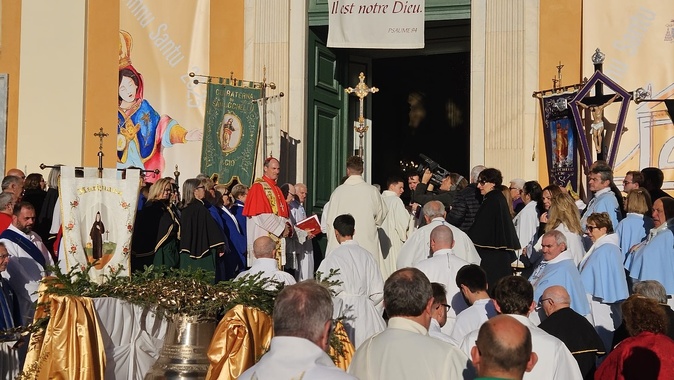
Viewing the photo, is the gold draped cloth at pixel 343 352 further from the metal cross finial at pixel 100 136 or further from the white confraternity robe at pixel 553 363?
the metal cross finial at pixel 100 136

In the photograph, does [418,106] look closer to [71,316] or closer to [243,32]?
[243,32]

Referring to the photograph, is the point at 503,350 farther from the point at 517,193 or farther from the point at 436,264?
the point at 517,193

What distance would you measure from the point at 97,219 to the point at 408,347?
21.5ft

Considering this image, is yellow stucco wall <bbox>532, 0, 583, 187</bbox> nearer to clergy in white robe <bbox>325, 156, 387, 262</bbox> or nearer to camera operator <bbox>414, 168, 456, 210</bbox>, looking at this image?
camera operator <bbox>414, 168, 456, 210</bbox>

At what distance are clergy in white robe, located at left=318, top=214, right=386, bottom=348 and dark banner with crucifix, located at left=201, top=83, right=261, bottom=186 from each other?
663 centimetres

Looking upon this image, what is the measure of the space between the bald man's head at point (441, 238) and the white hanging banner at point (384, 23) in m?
6.50

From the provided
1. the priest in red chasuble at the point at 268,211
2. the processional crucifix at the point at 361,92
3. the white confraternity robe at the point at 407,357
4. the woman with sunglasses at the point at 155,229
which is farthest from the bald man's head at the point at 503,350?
the processional crucifix at the point at 361,92

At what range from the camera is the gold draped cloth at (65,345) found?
887 centimetres

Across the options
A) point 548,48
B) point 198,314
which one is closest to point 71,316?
point 198,314

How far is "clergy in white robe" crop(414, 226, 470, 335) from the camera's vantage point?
10633 millimetres

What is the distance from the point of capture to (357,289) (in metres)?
10.4

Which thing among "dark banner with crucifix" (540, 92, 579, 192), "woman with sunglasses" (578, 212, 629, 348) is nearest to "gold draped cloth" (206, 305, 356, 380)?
"woman with sunglasses" (578, 212, 629, 348)

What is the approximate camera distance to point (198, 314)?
8914 mm

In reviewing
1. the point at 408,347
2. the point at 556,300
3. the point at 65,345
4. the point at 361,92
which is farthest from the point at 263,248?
the point at 361,92
